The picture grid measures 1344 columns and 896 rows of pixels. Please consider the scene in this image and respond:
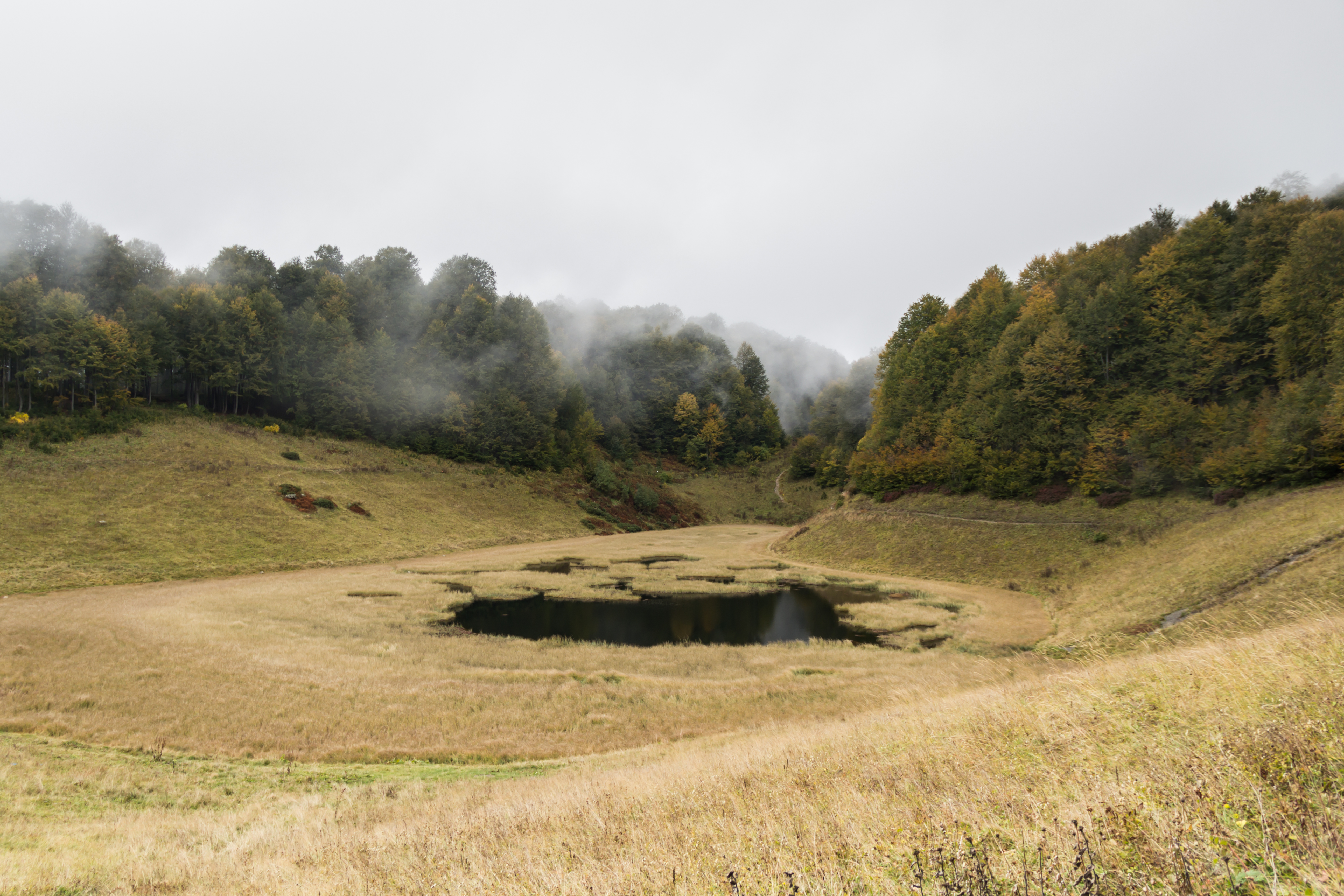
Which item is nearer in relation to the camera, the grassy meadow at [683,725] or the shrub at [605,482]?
the grassy meadow at [683,725]

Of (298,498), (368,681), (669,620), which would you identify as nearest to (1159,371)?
(669,620)

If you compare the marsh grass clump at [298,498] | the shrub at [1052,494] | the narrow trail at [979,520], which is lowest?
the marsh grass clump at [298,498]

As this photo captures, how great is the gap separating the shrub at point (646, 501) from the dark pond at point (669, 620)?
38.1 m

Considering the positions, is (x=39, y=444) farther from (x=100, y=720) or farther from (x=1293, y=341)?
(x=1293, y=341)

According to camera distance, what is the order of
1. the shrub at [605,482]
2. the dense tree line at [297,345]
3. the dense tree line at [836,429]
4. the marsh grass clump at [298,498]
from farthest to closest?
1. the dense tree line at [836,429]
2. the shrub at [605,482]
3. the dense tree line at [297,345]
4. the marsh grass clump at [298,498]

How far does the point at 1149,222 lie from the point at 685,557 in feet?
139

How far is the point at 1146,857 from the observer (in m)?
2.91

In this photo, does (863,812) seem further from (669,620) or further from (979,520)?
(979,520)

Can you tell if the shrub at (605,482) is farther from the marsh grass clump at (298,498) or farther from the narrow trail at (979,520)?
the marsh grass clump at (298,498)

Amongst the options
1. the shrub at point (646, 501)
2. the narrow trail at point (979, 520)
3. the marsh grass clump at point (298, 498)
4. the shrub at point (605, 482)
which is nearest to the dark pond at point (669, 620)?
the narrow trail at point (979, 520)

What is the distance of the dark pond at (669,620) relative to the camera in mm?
23062

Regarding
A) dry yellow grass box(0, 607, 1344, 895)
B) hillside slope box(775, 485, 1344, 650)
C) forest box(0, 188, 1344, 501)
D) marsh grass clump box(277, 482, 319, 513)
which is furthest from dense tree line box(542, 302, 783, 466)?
dry yellow grass box(0, 607, 1344, 895)

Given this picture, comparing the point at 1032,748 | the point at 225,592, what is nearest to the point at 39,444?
the point at 225,592

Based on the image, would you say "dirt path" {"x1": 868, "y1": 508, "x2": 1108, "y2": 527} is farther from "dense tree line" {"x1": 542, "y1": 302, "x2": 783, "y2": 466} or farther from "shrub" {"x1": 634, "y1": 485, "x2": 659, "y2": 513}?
"dense tree line" {"x1": 542, "y1": 302, "x2": 783, "y2": 466}
